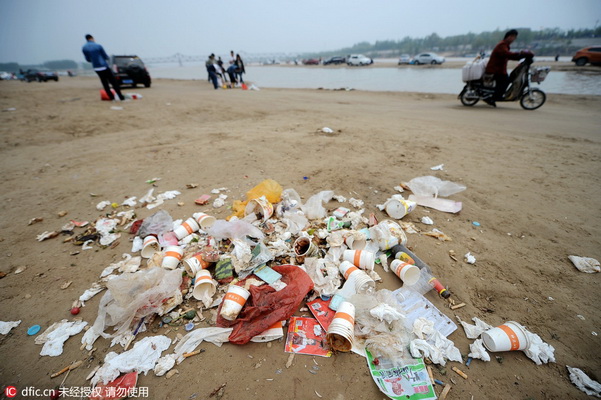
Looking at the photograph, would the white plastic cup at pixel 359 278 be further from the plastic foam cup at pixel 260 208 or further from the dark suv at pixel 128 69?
the dark suv at pixel 128 69

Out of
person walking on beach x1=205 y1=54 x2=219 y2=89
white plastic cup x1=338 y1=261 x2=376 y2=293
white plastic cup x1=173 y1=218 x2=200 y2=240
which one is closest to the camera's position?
white plastic cup x1=338 y1=261 x2=376 y2=293

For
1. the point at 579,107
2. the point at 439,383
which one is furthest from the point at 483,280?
the point at 579,107

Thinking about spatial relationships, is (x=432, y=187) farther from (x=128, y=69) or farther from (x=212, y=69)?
(x=128, y=69)

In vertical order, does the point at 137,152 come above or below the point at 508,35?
below

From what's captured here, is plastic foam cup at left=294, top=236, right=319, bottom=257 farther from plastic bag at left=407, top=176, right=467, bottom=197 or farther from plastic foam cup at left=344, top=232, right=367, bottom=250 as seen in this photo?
plastic bag at left=407, top=176, right=467, bottom=197

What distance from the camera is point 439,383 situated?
4.33 feet

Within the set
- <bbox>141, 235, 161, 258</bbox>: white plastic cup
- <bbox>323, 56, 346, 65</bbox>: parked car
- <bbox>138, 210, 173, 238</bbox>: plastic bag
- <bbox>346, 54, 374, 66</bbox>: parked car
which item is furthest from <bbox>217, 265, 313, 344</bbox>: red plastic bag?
<bbox>323, 56, 346, 65</bbox>: parked car

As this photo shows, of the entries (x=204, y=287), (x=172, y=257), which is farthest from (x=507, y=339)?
(x=172, y=257)

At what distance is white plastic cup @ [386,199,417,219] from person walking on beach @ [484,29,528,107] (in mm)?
6209

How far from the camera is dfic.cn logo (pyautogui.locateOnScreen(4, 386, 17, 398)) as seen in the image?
1308 millimetres

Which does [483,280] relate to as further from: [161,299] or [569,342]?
[161,299]

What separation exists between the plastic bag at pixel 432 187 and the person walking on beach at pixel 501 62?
546 centimetres

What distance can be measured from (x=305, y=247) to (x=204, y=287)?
2.94 ft

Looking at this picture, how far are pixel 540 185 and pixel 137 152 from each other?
628 centimetres
